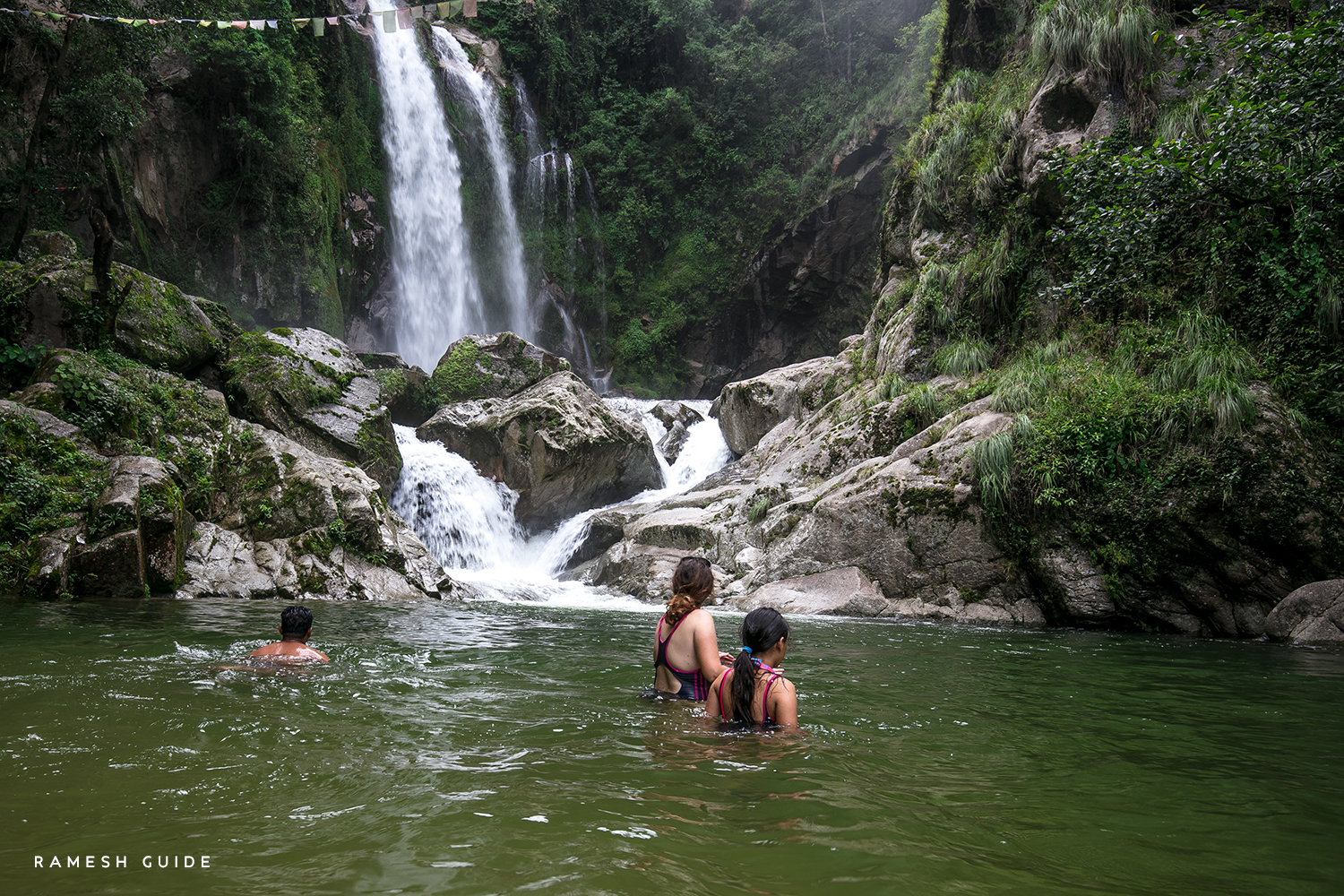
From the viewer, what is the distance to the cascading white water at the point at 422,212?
24188 mm

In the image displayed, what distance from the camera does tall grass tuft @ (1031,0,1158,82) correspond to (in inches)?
464

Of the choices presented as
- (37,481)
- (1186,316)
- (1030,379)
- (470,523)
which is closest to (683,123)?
(470,523)

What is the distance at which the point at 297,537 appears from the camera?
10500 millimetres

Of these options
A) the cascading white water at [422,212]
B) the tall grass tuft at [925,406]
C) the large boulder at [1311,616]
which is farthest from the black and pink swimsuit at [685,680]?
the cascading white water at [422,212]

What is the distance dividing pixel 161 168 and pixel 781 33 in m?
25.4

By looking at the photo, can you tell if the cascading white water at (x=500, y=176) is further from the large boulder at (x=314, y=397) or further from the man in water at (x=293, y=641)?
the man in water at (x=293, y=641)

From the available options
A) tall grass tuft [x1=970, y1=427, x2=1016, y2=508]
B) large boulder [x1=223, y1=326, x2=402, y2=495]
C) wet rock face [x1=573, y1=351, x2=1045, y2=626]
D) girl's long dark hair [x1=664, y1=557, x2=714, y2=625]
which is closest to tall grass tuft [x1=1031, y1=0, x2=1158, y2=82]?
wet rock face [x1=573, y1=351, x2=1045, y2=626]

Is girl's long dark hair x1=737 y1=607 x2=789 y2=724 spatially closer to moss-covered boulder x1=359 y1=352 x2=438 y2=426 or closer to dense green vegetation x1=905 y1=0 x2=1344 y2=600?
dense green vegetation x1=905 y1=0 x2=1344 y2=600

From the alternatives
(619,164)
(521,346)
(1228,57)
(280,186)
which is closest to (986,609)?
(1228,57)

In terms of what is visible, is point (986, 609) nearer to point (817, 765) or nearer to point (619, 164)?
point (817, 765)

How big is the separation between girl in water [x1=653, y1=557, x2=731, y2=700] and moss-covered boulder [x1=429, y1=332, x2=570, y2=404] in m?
15.6

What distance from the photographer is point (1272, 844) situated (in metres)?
2.33

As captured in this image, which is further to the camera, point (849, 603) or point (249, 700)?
point (849, 603)

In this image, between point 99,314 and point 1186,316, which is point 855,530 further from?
point 99,314
